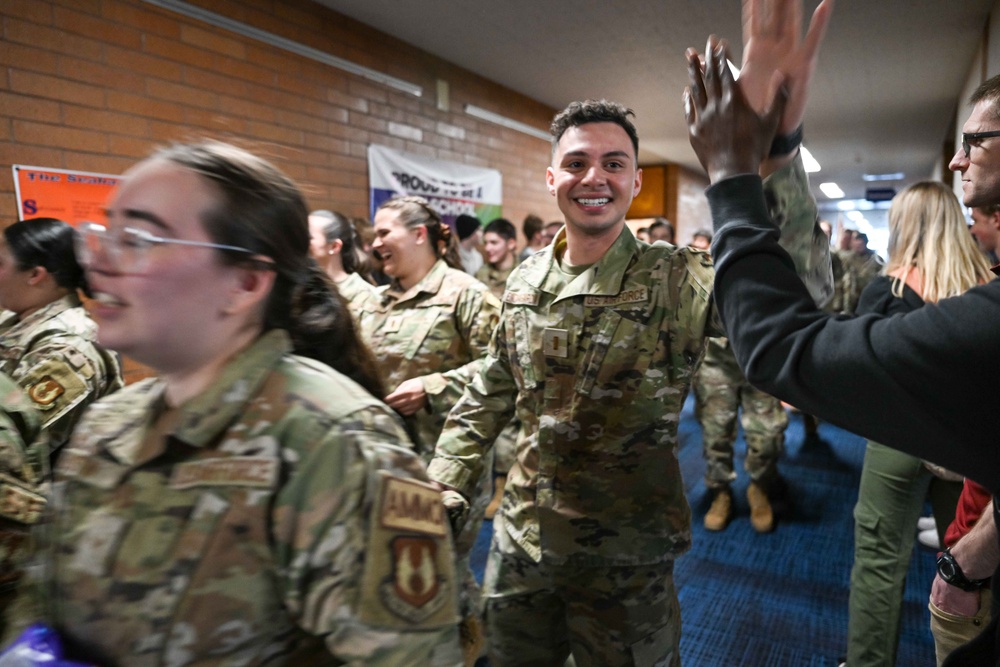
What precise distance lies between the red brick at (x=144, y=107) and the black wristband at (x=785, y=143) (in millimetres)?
3610

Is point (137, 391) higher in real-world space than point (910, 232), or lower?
lower

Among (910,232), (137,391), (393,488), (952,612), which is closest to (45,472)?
(137,391)

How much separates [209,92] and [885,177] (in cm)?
1473

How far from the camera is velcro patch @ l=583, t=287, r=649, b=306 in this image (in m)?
1.53

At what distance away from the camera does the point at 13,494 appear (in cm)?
133

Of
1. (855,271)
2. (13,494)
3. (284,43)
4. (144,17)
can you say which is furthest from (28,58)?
(855,271)

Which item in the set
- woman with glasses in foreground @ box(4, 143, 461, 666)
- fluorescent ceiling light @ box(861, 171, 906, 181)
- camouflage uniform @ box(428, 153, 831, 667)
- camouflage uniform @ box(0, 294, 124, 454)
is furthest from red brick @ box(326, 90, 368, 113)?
fluorescent ceiling light @ box(861, 171, 906, 181)

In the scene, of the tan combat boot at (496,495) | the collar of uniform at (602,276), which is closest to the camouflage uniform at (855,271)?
the tan combat boot at (496,495)

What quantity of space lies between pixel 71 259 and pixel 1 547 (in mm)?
1238

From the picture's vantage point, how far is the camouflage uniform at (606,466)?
151cm

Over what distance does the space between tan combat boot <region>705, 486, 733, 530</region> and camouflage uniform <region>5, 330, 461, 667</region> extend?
3.02 m

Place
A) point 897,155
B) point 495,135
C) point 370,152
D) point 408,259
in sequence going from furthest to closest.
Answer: point 897,155 < point 495,135 < point 370,152 < point 408,259

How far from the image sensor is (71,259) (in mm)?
2232

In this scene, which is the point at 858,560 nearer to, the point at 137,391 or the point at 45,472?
the point at 137,391
